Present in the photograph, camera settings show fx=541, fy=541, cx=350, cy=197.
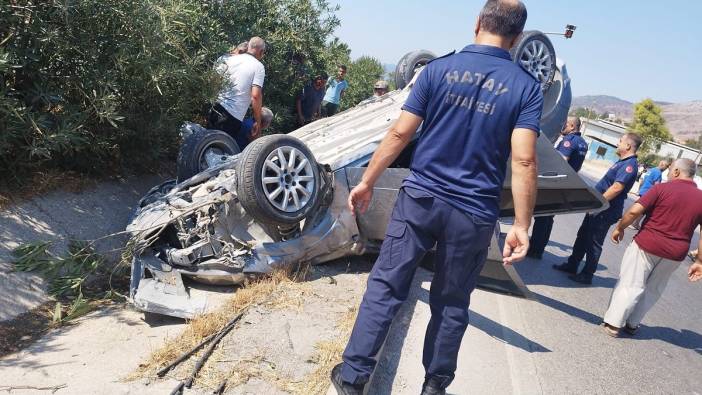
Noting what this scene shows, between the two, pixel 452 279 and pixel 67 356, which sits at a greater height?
pixel 452 279

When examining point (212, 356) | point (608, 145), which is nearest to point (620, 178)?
point (212, 356)

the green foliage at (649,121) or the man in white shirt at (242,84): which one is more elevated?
the green foliage at (649,121)

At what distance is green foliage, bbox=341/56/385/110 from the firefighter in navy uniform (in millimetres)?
9939

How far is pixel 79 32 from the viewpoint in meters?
4.25

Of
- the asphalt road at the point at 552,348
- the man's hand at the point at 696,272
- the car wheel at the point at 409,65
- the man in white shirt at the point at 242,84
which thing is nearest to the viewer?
the asphalt road at the point at 552,348

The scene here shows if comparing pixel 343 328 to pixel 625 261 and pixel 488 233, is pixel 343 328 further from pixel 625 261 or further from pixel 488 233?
pixel 625 261

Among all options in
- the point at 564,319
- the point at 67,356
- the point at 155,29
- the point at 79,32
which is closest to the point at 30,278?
the point at 67,356

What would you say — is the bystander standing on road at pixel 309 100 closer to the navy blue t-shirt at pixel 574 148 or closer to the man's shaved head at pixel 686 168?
the navy blue t-shirt at pixel 574 148

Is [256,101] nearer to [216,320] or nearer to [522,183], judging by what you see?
[216,320]

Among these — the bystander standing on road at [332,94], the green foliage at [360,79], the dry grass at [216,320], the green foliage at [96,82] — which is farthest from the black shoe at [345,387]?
the green foliage at [360,79]

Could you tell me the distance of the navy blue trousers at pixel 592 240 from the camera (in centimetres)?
602

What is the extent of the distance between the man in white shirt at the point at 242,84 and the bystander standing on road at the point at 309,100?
3124 mm

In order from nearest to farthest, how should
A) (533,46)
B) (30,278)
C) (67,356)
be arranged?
(67,356), (30,278), (533,46)

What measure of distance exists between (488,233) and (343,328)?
4.45ft
